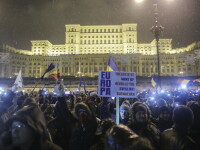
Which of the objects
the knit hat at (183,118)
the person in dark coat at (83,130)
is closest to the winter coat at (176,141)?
the knit hat at (183,118)

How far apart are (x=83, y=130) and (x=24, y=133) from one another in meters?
1.66

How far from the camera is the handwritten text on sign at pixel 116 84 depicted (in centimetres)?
454

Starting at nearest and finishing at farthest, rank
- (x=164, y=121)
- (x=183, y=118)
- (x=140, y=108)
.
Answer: (x=183, y=118), (x=140, y=108), (x=164, y=121)

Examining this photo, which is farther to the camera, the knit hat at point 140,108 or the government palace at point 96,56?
the government palace at point 96,56

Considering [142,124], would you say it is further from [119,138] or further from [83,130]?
[119,138]

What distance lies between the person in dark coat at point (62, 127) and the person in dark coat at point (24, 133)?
1819 millimetres

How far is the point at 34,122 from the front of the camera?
183cm

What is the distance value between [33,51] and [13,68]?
65.1ft

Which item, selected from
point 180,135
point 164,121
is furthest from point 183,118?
point 164,121

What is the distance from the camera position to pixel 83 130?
10.8 feet

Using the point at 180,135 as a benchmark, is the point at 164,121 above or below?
below

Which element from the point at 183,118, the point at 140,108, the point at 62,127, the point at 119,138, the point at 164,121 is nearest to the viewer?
the point at 119,138

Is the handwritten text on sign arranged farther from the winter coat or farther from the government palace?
the government palace

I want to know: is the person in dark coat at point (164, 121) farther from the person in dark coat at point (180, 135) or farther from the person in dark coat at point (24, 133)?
the person in dark coat at point (24, 133)
